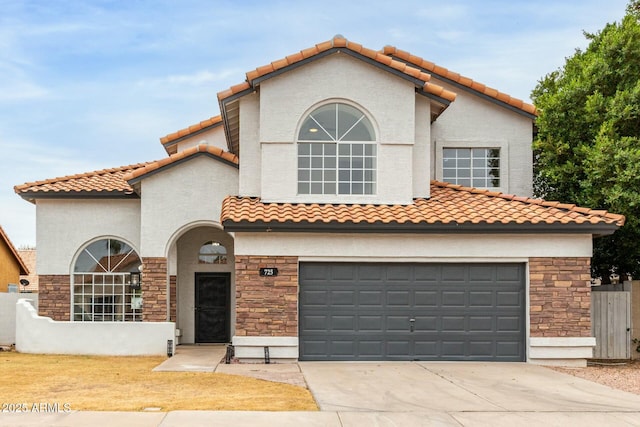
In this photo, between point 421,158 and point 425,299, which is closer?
point 425,299

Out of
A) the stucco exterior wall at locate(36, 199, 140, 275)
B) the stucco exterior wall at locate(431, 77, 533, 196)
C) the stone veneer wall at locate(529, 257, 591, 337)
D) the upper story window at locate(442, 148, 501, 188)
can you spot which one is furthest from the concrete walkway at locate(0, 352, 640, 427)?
the stucco exterior wall at locate(431, 77, 533, 196)

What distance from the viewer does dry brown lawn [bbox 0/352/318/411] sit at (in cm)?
1149

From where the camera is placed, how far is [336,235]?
1767 centimetres

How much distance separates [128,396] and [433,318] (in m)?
8.00

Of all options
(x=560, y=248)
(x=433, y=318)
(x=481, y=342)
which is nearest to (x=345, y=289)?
(x=433, y=318)

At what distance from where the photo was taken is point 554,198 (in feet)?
71.8

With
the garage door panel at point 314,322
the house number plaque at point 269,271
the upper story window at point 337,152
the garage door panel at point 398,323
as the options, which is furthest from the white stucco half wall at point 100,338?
the garage door panel at point 398,323

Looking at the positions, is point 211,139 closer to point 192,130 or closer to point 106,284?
point 192,130

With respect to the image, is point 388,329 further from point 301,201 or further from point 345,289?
point 301,201

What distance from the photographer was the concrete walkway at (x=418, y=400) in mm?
10391

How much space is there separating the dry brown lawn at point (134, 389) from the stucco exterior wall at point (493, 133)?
11233 millimetres

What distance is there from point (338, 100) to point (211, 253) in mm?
6648

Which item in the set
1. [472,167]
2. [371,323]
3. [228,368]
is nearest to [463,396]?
[371,323]

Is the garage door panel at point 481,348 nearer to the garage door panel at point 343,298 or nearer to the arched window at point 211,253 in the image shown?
the garage door panel at point 343,298
